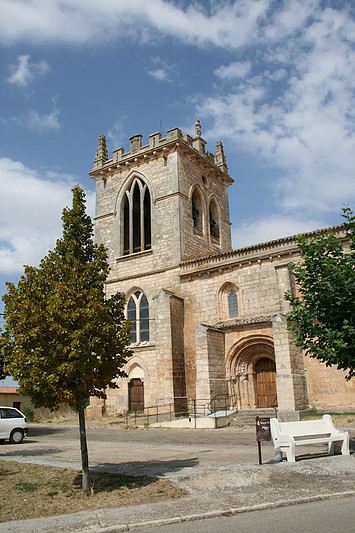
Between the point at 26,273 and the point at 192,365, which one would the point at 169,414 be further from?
the point at 26,273

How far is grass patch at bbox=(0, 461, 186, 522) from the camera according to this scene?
6.75m

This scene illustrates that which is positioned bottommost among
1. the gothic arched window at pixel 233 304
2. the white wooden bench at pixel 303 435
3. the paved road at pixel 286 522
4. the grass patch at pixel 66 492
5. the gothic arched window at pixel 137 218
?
the paved road at pixel 286 522

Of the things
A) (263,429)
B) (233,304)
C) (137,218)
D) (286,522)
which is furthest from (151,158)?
(286,522)

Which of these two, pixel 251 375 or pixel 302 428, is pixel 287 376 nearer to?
pixel 251 375

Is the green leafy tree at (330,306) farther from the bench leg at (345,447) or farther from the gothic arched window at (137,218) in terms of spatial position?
the gothic arched window at (137,218)

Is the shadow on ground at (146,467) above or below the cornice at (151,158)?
below

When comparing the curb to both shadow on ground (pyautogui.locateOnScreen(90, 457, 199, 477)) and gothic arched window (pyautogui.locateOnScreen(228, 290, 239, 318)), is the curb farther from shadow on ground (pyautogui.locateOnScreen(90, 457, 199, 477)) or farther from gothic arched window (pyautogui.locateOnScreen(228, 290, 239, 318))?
gothic arched window (pyautogui.locateOnScreen(228, 290, 239, 318))

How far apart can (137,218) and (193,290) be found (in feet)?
26.6

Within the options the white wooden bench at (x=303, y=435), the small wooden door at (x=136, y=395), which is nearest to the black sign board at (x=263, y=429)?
the white wooden bench at (x=303, y=435)

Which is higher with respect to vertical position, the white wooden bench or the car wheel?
the white wooden bench

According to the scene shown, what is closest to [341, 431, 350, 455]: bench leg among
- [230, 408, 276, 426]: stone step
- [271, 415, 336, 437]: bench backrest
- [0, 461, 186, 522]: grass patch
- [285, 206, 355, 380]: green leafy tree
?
[271, 415, 336, 437]: bench backrest

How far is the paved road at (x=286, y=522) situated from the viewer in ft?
17.6

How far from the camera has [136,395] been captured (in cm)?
2527

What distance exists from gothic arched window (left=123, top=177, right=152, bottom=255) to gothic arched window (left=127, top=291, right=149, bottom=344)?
331 cm
